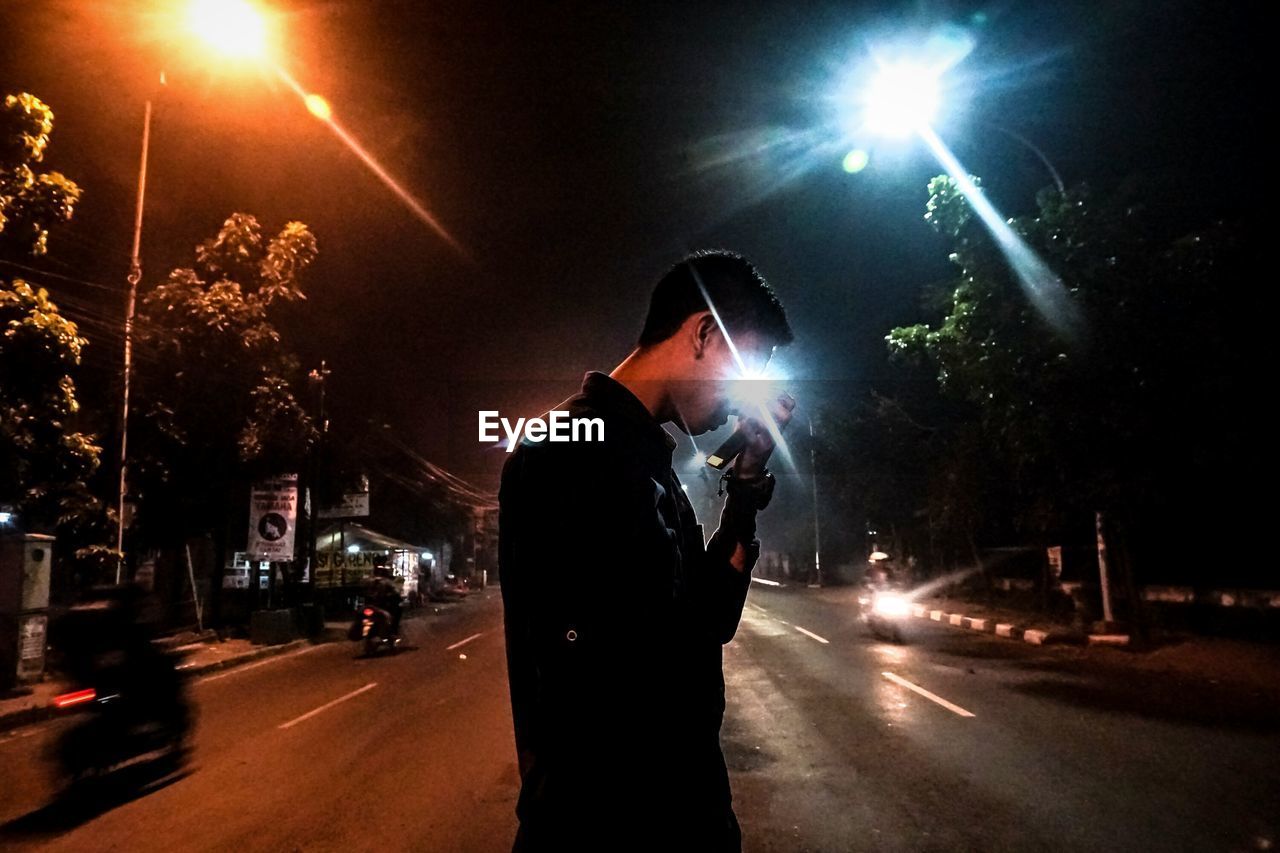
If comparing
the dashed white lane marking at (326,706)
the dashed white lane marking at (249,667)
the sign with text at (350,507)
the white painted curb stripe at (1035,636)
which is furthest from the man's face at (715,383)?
the sign with text at (350,507)

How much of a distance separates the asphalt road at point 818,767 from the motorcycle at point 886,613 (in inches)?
156

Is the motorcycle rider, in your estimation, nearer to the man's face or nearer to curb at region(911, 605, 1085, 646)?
curb at region(911, 605, 1085, 646)

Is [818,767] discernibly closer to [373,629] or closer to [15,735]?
[15,735]

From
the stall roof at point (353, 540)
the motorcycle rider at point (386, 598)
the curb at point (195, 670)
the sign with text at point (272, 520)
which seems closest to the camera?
the curb at point (195, 670)

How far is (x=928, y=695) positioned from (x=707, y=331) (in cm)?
892

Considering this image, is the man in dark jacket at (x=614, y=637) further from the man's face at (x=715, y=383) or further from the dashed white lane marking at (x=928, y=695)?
the dashed white lane marking at (x=928, y=695)

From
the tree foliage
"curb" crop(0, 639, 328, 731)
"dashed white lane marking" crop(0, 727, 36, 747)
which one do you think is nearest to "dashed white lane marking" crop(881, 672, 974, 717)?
"curb" crop(0, 639, 328, 731)

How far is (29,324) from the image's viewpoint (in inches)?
336

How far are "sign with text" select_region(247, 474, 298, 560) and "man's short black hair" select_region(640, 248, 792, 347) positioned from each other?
17262 millimetres

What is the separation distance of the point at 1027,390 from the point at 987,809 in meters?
9.43

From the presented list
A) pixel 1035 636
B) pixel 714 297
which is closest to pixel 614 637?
pixel 714 297

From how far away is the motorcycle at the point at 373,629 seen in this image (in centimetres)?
1502

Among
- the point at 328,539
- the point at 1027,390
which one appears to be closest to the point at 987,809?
the point at 1027,390

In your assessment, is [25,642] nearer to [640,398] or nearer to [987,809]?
[987,809]
